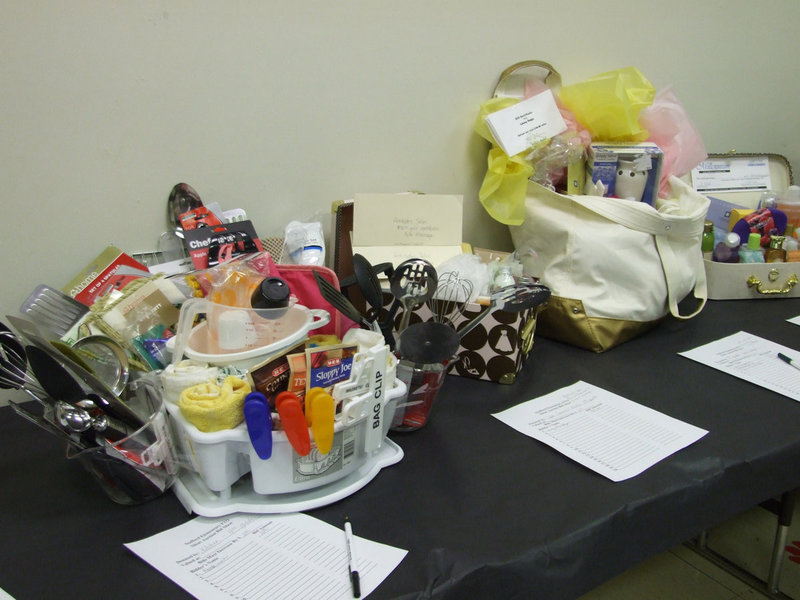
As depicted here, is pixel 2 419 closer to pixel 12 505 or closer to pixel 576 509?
pixel 12 505

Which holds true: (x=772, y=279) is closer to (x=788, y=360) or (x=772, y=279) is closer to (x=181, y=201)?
(x=788, y=360)

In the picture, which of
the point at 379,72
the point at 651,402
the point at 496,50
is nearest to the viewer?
the point at 651,402

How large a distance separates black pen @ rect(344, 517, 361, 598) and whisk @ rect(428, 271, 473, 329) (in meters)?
0.38

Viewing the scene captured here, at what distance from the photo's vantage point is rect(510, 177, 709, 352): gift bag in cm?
105

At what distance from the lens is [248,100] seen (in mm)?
972

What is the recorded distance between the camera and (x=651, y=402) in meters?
0.91

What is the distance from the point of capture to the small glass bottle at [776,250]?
4.24 ft

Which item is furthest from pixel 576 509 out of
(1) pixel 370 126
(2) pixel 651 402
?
(1) pixel 370 126

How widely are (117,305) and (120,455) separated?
0.83 feet

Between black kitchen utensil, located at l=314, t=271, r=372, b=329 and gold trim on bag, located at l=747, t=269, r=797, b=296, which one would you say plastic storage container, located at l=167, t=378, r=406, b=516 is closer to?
black kitchen utensil, located at l=314, t=271, r=372, b=329

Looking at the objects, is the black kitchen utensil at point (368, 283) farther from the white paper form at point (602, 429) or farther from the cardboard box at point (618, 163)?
the cardboard box at point (618, 163)

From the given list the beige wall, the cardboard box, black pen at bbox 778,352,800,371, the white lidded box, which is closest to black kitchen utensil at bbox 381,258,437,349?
the beige wall

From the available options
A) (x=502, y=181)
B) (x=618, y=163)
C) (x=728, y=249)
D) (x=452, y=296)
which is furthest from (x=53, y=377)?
(x=728, y=249)

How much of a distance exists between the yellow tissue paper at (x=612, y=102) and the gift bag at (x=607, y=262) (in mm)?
210
